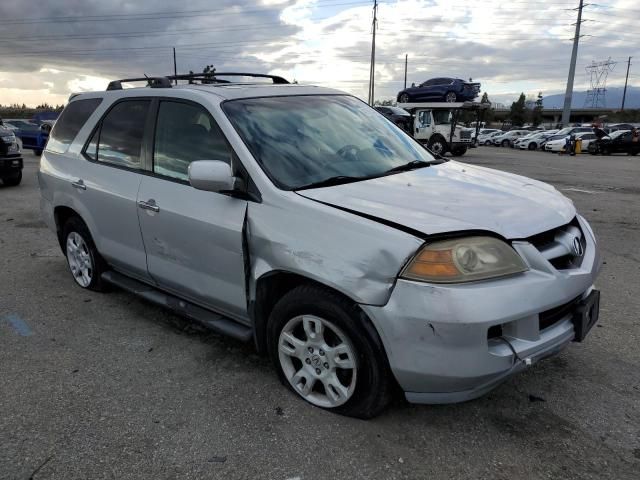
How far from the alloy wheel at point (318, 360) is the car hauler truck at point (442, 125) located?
2300 centimetres

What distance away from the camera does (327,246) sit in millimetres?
2525

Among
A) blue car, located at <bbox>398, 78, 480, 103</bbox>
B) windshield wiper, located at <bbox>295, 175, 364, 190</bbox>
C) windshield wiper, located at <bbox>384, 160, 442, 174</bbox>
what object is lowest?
windshield wiper, located at <bbox>295, 175, 364, 190</bbox>

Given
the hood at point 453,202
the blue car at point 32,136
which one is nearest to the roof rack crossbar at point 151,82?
the hood at point 453,202

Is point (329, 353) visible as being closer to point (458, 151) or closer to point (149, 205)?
point (149, 205)

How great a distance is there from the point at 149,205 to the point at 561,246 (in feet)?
8.33

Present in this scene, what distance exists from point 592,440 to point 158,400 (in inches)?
90.9

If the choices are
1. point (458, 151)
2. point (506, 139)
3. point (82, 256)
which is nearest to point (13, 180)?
point (82, 256)

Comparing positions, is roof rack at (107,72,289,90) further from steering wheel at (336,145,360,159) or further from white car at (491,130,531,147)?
white car at (491,130,531,147)

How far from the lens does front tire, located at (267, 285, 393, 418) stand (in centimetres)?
250

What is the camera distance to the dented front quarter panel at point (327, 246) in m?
2.35

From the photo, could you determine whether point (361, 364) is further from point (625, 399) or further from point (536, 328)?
point (625, 399)

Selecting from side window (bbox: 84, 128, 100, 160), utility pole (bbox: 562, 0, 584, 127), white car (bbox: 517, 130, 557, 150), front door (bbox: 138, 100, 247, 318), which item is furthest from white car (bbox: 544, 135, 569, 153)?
front door (bbox: 138, 100, 247, 318)

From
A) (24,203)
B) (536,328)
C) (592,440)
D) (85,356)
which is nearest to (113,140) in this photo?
(85,356)

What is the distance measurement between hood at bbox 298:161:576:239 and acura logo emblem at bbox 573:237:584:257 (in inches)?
4.6
